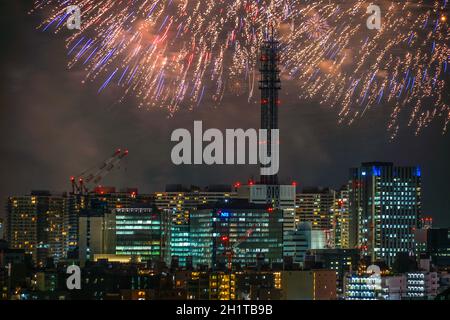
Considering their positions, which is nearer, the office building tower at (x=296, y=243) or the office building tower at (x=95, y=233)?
the office building tower at (x=95, y=233)

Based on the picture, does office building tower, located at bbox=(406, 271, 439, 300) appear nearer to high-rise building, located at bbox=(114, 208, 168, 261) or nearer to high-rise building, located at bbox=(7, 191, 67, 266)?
high-rise building, located at bbox=(114, 208, 168, 261)

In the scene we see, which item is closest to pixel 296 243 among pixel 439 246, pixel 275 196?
pixel 275 196

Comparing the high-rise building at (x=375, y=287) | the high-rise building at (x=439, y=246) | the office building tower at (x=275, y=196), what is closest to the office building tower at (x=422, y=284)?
the high-rise building at (x=375, y=287)

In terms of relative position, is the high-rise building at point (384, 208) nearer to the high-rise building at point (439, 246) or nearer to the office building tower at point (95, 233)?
the high-rise building at point (439, 246)

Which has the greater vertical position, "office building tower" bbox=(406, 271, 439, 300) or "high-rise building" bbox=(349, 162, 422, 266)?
"high-rise building" bbox=(349, 162, 422, 266)

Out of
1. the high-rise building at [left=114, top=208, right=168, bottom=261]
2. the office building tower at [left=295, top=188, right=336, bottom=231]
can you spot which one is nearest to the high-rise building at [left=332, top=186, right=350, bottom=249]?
the office building tower at [left=295, top=188, right=336, bottom=231]

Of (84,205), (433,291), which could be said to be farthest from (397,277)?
(84,205)
